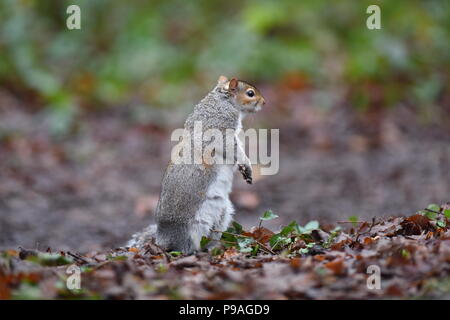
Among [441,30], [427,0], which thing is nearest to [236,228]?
[441,30]

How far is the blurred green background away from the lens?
47.4ft

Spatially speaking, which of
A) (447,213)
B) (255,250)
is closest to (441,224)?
(447,213)

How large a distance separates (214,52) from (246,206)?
21.8 feet

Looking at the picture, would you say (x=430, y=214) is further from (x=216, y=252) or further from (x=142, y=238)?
(x=142, y=238)

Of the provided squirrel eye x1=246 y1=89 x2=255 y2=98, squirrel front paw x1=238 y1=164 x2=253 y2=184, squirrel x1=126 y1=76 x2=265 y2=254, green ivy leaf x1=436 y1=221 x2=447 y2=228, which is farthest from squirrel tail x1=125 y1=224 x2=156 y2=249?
green ivy leaf x1=436 y1=221 x2=447 y2=228

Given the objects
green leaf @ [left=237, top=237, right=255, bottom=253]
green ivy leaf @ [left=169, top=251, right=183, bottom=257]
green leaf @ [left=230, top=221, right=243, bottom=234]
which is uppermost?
green leaf @ [left=230, top=221, right=243, bottom=234]

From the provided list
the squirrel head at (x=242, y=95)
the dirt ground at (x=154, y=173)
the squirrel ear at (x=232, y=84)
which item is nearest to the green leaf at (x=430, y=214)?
the squirrel head at (x=242, y=95)

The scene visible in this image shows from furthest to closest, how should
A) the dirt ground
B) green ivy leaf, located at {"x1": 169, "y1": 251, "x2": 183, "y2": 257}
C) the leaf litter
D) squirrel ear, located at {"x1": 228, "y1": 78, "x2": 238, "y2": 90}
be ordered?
the dirt ground → squirrel ear, located at {"x1": 228, "y1": 78, "x2": 238, "y2": 90} → green ivy leaf, located at {"x1": 169, "y1": 251, "x2": 183, "y2": 257} → the leaf litter

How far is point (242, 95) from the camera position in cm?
670

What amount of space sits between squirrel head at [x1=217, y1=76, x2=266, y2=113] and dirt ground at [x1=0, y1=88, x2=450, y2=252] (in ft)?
9.98

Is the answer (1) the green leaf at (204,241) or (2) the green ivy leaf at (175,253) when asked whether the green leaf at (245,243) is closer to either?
(1) the green leaf at (204,241)

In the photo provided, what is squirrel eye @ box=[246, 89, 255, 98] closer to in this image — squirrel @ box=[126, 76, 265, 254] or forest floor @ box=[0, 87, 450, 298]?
squirrel @ box=[126, 76, 265, 254]
